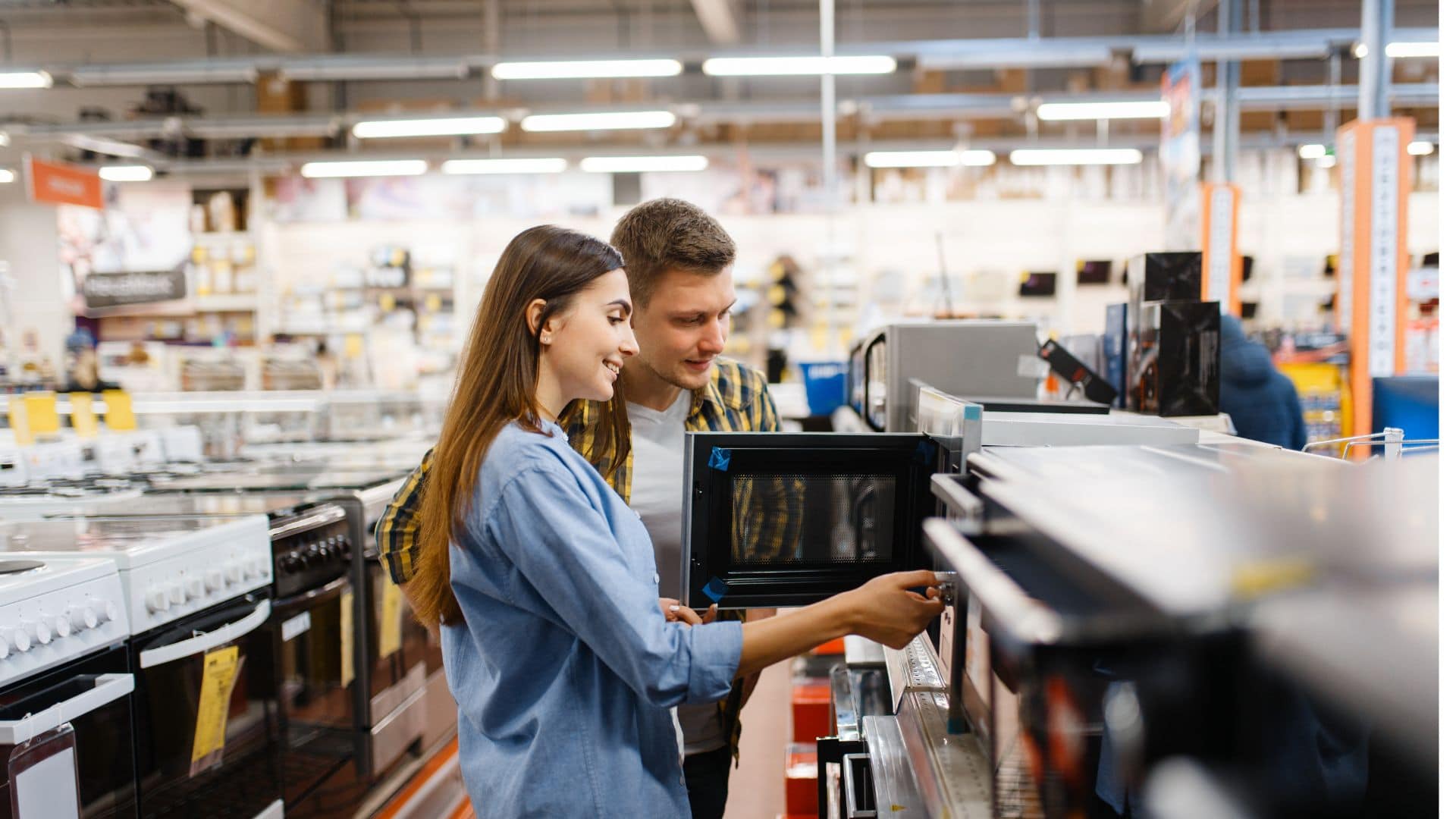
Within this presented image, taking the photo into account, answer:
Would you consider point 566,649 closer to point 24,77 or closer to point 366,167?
point 24,77

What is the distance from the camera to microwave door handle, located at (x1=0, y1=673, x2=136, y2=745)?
1941mm

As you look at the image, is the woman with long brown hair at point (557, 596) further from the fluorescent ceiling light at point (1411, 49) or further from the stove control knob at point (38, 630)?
the fluorescent ceiling light at point (1411, 49)

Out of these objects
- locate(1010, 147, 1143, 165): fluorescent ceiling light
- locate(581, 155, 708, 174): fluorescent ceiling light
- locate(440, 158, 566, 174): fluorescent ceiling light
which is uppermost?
locate(581, 155, 708, 174): fluorescent ceiling light

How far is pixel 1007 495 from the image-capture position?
1.00 metres

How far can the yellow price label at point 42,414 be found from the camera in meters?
4.49

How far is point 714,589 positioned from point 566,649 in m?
0.32

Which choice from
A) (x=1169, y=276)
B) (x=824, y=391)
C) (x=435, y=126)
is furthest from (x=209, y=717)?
(x=435, y=126)

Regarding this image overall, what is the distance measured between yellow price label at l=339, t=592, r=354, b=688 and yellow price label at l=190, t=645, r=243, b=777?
644mm

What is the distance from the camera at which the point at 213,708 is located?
8.71 ft

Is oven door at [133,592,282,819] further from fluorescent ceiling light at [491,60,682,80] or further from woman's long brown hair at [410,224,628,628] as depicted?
fluorescent ceiling light at [491,60,682,80]

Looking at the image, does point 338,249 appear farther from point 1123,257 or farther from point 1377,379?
point 1377,379

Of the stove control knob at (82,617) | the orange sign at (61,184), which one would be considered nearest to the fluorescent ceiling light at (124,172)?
the orange sign at (61,184)

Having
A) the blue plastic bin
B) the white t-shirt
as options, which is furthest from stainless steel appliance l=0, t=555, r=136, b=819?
the blue plastic bin

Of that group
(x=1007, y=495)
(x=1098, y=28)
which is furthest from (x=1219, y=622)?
(x=1098, y=28)
